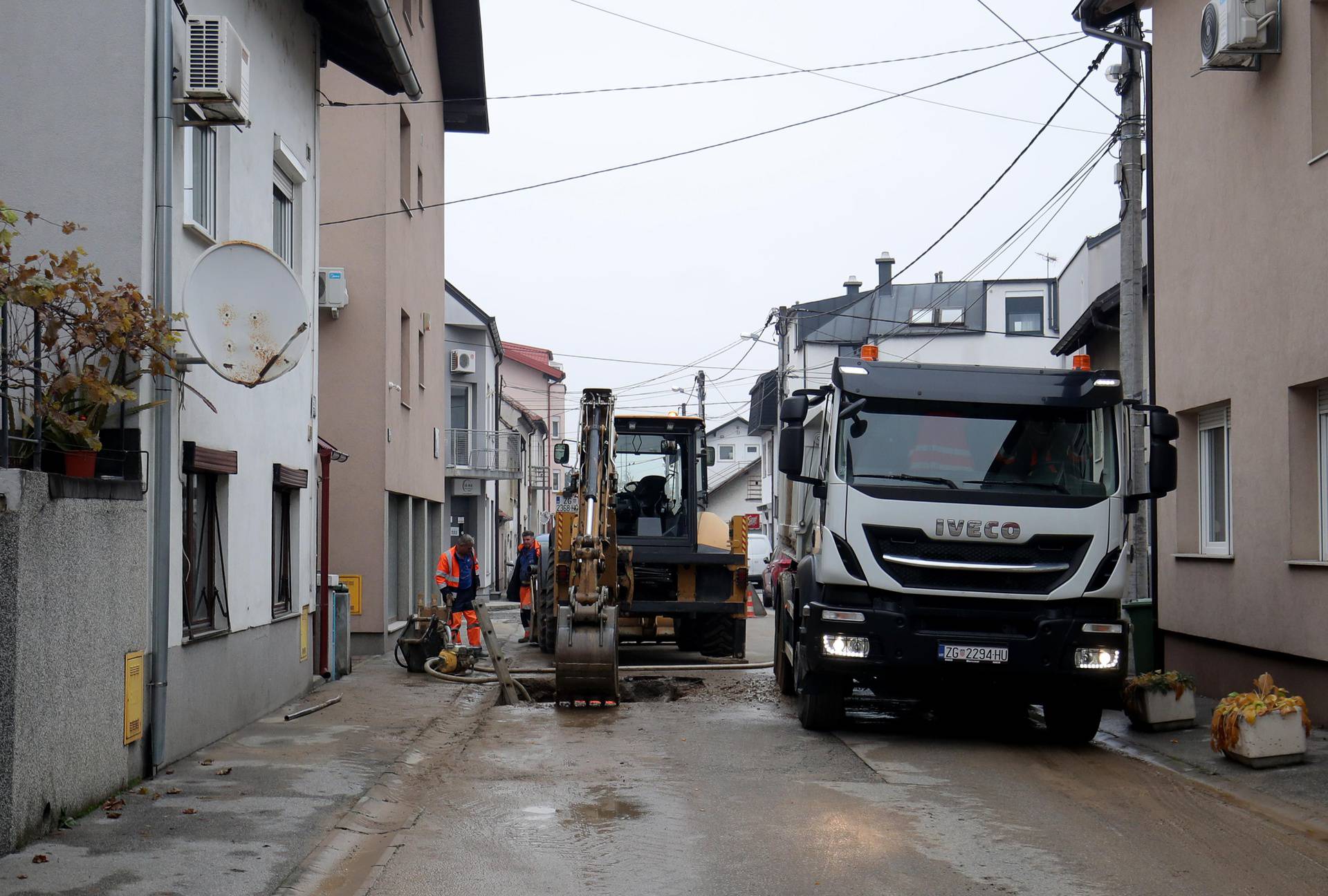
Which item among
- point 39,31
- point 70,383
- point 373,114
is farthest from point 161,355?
point 373,114

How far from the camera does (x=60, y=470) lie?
771 cm

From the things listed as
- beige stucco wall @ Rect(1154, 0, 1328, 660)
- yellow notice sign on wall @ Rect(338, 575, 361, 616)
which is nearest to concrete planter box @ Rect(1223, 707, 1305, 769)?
beige stucco wall @ Rect(1154, 0, 1328, 660)

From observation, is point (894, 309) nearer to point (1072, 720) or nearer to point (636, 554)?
point (636, 554)

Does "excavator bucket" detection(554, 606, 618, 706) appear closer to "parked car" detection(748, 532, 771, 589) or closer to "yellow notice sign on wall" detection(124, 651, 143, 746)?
"yellow notice sign on wall" detection(124, 651, 143, 746)

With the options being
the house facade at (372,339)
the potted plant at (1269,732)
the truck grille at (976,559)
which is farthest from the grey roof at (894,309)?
the potted plant at (1269,732)

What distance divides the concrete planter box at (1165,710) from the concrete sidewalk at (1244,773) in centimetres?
7

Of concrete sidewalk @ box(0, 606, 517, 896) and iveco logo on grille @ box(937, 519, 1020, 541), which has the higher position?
iveco logo on grille @ box(937, 519, 1020, 541)

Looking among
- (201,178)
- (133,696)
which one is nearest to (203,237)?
(201,178)

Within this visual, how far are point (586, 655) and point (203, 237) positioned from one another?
221 inches

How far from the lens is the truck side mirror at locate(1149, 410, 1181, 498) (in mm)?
10492

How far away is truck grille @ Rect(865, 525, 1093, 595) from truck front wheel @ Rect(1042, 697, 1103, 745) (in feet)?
3.91

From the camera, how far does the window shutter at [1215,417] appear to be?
13359mm

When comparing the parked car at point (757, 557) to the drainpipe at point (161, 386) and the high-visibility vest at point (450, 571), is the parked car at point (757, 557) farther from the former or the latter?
the drainpipe at point (161, 386)

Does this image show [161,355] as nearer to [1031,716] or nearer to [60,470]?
[60,470]
